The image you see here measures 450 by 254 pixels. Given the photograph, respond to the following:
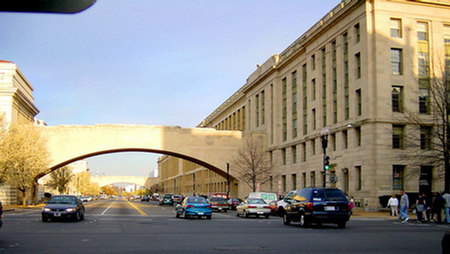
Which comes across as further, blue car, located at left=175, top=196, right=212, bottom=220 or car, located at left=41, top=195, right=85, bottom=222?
blue car, located at left=175, top=196, right=212, bottom=220

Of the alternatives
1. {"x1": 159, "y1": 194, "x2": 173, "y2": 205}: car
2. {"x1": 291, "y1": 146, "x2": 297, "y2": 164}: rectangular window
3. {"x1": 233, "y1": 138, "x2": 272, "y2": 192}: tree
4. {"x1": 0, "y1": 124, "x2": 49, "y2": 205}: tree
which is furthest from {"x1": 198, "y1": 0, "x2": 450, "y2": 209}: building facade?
{"x1": 0, "y1": 124, "x2": 49, "y2": 205}: tree

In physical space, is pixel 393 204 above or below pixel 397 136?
below

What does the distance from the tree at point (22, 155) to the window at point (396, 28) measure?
3722 centimetres

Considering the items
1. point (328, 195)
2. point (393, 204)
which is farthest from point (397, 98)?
point (328, 195)

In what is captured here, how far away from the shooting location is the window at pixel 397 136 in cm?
4400

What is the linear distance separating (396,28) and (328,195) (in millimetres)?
26819

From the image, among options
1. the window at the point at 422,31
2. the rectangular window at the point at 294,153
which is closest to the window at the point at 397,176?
the window at the point at 422,31

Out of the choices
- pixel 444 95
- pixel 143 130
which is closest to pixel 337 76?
pixel 444 95

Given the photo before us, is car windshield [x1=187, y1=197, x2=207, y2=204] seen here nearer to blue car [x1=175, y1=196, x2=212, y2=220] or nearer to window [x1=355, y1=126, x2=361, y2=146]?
blue car [x1=175, y1=196, x2=212, y2=220]

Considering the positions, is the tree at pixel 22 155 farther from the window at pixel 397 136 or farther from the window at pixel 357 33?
the window at pixel 397 136

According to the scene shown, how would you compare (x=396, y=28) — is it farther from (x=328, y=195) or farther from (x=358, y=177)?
(x=328, y=195)

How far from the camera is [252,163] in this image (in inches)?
2506

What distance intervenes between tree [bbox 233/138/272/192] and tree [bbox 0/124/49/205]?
24272 mm

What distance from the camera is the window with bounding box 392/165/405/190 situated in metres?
43.4
